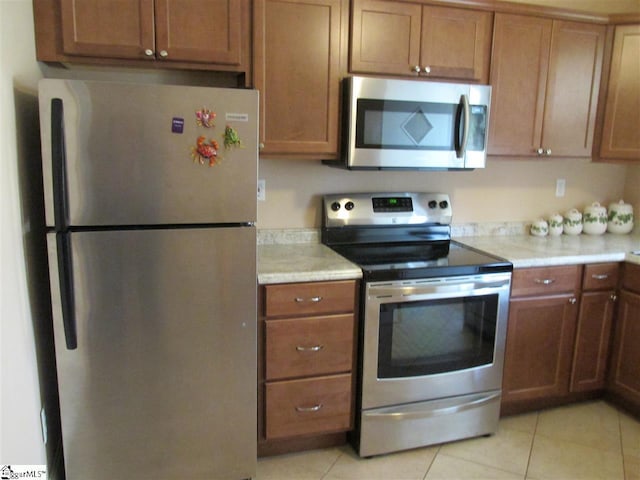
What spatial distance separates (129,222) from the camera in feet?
5.69

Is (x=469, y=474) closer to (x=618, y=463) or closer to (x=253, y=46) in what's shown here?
(x=618, y=463)

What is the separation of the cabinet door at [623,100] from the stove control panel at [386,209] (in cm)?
98

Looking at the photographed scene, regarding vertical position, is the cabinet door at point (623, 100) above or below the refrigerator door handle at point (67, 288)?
above

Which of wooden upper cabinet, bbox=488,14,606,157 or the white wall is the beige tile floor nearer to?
the white wall

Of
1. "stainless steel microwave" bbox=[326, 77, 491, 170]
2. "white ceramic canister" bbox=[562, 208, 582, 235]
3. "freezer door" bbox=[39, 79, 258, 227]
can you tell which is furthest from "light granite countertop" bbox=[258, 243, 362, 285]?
"white ceramic canister" bbox=[562, 208, 582, 235]

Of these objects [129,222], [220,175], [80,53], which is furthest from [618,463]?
[80,53]

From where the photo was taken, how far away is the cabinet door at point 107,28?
186cm

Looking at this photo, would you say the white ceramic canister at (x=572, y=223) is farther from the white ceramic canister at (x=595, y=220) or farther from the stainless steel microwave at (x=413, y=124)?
the stainless steel microwave at (x=413, y=124)

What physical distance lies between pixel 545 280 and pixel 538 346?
13.9 inches

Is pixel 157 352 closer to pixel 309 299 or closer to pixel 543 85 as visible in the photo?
pixel 309 299

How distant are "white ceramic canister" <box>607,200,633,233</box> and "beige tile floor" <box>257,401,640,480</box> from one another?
46.6 inches

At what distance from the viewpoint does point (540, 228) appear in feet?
9.73

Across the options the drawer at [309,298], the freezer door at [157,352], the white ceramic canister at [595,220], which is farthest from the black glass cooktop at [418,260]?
the white ceramic canister at [595,220]

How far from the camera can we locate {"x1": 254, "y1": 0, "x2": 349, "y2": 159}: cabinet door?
2.12 metres
